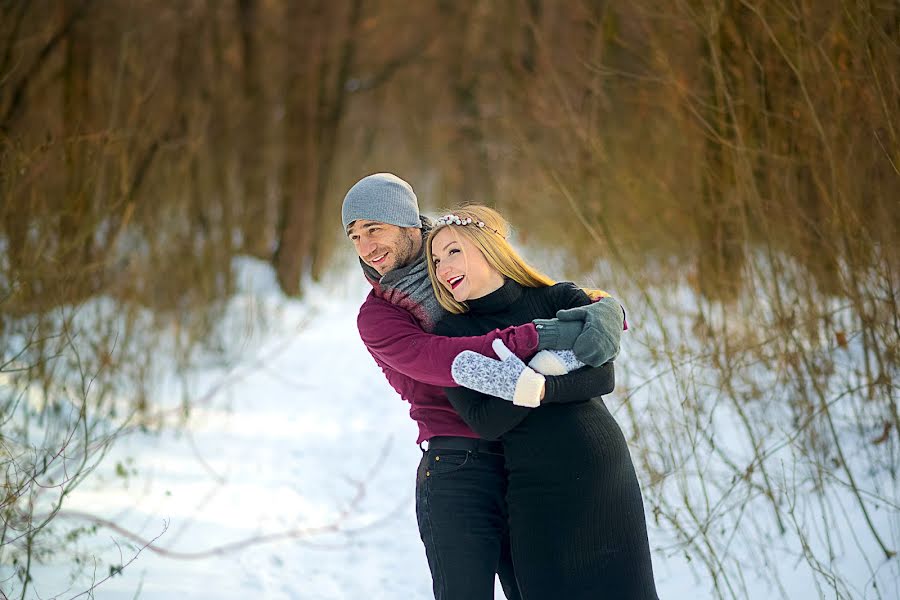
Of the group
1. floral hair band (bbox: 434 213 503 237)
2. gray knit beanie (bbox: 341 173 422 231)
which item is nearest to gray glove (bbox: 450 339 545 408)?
floral hair band (bbox: 434 213 503 237)

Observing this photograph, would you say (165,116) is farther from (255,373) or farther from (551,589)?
(551,589)

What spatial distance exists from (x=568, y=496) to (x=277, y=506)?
3.09 metres

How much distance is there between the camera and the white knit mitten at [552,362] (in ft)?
7.43

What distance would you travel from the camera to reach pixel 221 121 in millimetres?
10336

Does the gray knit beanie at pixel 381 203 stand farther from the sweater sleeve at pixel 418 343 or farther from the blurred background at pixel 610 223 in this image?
the blurred background at pixel 610 223

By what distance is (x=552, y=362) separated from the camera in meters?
2.26

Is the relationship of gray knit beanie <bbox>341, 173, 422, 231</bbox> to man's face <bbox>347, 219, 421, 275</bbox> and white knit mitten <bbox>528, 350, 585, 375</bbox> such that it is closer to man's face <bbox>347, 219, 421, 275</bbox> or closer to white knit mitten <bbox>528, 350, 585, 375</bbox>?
man's face <bbox>347, 219, 421, 275</bbox>

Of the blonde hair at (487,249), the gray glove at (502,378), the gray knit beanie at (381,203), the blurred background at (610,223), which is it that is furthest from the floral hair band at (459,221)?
the blurred background at (610,223)

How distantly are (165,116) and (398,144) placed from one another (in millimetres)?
17320

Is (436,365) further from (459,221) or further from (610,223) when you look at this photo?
(610,223)

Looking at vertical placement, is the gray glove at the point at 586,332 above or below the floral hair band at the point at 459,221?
below

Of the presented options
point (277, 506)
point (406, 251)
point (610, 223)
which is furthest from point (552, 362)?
point (610, 223)

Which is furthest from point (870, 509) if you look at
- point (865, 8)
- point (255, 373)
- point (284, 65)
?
point (284, 65)

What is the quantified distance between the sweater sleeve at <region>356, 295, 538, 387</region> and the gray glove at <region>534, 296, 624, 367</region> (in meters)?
0.04
